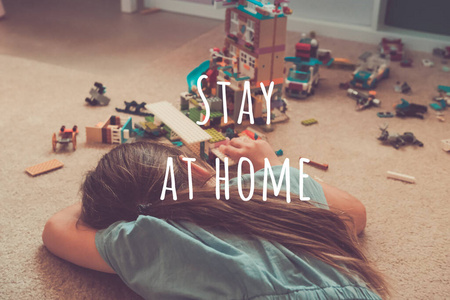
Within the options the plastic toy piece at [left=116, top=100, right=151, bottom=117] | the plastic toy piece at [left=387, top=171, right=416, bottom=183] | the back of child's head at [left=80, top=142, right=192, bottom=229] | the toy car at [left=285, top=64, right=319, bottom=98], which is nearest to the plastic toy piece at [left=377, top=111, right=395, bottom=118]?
the toy car at [left=285, top=64, right=319, bottom=98]

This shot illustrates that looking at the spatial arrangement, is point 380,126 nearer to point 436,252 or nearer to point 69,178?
point 436,252

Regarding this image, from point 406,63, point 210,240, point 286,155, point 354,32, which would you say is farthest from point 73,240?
point 354,32

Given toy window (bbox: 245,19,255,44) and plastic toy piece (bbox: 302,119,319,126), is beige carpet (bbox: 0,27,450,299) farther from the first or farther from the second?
toy window (bbox: 245,19,255,44)

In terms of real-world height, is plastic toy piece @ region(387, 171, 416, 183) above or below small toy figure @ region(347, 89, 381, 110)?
below

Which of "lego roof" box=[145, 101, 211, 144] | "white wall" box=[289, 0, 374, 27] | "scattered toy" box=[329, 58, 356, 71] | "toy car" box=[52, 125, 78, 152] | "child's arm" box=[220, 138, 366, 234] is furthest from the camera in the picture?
"white wall" box=[289, 0, 374, 27]

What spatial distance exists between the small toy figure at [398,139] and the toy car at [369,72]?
1.26 ft

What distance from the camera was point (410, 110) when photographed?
1.74 m

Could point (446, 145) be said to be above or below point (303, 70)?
below

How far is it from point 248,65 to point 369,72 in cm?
58

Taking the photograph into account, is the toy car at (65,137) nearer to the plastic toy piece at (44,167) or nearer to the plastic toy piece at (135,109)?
the plastic toy piece at (44,167)

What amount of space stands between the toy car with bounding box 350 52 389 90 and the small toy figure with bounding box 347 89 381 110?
8cm

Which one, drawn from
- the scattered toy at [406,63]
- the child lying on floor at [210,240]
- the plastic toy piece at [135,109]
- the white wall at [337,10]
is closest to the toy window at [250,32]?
the plastic toy piece at [135,109]

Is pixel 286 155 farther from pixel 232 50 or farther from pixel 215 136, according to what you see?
pixel 232 50

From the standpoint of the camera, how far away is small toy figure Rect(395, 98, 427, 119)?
1736mm
